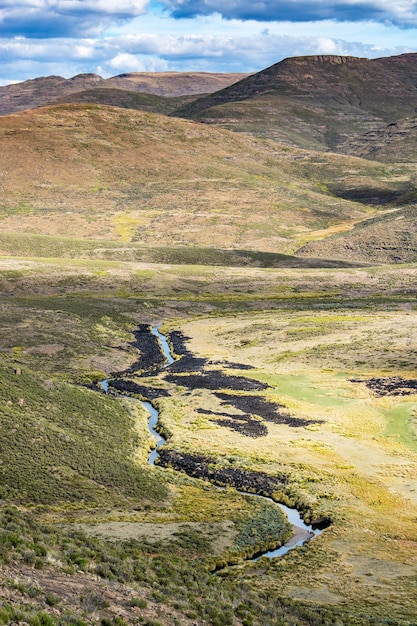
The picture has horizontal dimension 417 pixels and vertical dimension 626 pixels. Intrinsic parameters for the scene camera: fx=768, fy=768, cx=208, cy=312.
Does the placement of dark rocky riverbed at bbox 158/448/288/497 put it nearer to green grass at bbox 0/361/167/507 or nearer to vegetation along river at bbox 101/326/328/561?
vegetation along river at bbox 101/326/328/561

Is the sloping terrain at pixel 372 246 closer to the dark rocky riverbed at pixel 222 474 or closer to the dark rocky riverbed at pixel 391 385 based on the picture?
the dark rocky riverbed at pixel 391 385

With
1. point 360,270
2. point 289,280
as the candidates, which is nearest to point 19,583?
point 289,280

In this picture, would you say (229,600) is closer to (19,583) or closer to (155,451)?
(19,583)

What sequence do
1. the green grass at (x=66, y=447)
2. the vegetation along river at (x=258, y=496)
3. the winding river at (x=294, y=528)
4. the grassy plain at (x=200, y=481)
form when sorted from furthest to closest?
the green grass at (x=66, y=447) → the vegetation along river at (x=258, y=496) → the winding river at (x=294, y=528) → the grassy plain at (x=200, y=481)

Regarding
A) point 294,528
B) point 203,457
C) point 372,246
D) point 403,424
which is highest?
point 372,246

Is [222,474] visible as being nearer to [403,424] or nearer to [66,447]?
[66,447]

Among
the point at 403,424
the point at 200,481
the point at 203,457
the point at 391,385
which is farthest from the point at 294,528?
the point at 391,385

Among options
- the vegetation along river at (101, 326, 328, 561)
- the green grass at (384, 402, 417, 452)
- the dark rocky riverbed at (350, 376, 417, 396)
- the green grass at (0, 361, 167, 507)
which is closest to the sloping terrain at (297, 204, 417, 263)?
the vegetation along river at (101, 326, 328, 561)

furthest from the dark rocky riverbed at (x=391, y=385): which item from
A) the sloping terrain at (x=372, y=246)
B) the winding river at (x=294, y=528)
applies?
the sloping terrain at (x=372, y=246)
